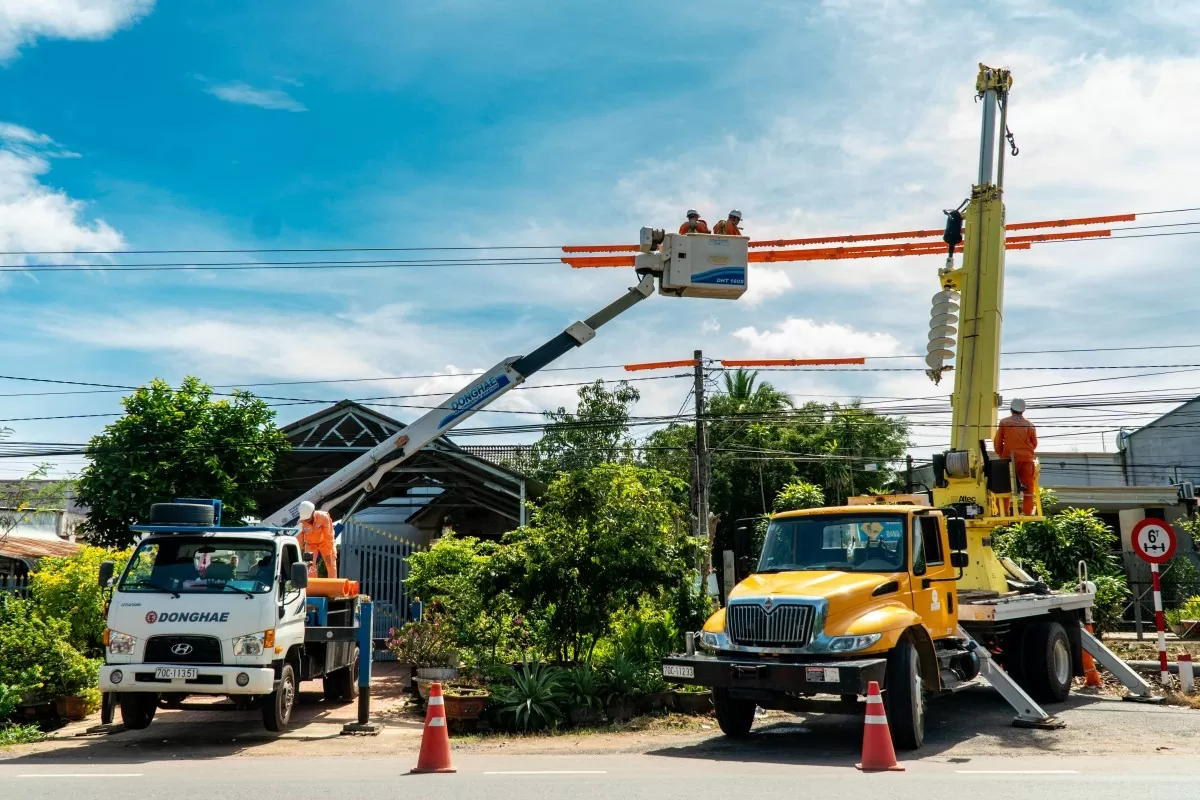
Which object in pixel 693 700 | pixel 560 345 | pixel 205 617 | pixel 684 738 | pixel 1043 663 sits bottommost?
pixel 684 738

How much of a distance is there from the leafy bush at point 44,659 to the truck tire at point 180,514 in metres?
2.94

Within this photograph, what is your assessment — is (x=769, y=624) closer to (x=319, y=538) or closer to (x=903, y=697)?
(x=903, y=697)

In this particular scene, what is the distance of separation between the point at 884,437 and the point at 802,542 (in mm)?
30386

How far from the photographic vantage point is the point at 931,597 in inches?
424

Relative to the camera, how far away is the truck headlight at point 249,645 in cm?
1076

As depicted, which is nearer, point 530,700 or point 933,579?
point 933,579

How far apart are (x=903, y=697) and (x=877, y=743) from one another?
1.17 meters

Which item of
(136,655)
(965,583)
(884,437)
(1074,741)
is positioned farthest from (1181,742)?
(884,437)

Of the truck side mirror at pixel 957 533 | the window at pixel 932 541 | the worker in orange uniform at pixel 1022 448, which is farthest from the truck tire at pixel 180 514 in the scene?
the worker in orange uniform at pixel 1022 448

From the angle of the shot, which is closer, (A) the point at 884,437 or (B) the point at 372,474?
(B) the point at 372,474

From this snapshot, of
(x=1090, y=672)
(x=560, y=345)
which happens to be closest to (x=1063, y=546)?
(x=1090, y=672)

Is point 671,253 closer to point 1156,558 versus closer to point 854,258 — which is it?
point 854,258

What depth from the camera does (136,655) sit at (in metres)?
10.7

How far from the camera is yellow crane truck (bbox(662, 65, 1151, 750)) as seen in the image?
9.66m
